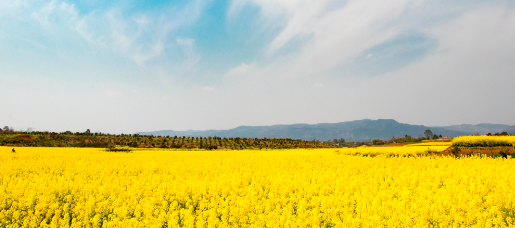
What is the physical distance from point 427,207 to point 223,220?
5.88 m

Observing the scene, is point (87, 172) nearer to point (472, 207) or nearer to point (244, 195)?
point (244, 195)

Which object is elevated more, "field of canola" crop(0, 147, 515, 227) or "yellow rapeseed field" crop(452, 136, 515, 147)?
"yellow rapeseed field" crop(452, 136, 515, 147)

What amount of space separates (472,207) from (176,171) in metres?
12.5

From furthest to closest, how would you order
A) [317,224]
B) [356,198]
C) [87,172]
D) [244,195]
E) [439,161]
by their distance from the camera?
[439,161], [87,172], [244,195], [356,198], [317,224]

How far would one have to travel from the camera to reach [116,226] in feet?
20.9

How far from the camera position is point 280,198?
8234 millimetres

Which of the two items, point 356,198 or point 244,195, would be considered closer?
point 356,198

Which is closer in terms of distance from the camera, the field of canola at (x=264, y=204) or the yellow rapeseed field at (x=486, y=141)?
the field of canola at (x=264, y=204)

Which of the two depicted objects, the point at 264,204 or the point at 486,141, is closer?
the point at 264,204

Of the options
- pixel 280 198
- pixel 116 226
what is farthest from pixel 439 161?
pixel 116 226

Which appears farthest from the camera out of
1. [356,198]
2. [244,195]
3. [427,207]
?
[244,195]

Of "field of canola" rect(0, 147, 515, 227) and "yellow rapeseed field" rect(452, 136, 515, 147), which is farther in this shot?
"yellow rapeseed field" rect(452, 136, 515, 147)

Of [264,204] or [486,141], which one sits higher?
[486,141]

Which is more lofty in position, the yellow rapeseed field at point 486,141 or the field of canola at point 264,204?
the yellow rapeseed field at point 486,141
